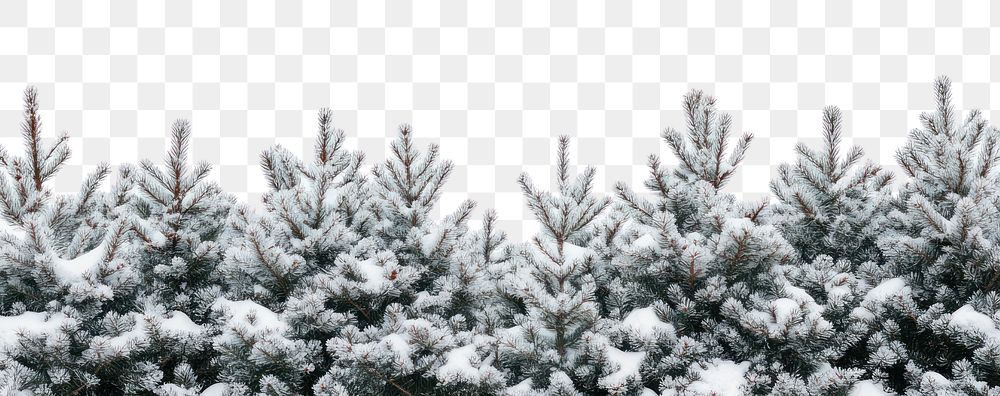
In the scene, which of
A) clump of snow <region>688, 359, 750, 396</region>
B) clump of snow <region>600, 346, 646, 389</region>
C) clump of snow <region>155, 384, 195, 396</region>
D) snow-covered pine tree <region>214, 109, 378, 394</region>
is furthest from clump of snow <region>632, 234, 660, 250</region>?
clump of snow <region>155, 384, 195, 396</region>

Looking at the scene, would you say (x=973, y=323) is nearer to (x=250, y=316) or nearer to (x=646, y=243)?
(x=646, y=243)

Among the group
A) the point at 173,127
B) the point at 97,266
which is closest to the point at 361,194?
the point at 173,127

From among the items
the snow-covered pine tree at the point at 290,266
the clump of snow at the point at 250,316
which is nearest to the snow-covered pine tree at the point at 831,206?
the snow-covered pine tree at the point at 290,266

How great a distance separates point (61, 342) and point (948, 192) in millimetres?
4679

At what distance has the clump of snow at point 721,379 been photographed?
11.5ft

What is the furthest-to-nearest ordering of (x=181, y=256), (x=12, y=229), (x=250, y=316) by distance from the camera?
1. (x=181, y=256)
2. (x=12, y=229)
3. (x=250, y=316)

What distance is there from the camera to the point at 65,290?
12.7ft

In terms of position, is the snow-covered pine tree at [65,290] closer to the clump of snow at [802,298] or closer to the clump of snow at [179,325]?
the clump of snow at [179,325]

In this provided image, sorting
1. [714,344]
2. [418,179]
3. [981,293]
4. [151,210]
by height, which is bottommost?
[714,344]

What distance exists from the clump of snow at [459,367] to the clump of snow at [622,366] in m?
0.65

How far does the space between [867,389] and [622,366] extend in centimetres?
118

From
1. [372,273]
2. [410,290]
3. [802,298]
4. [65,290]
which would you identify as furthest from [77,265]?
[802,298]

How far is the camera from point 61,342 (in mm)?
3627

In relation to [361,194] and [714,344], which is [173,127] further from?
[714,344]
